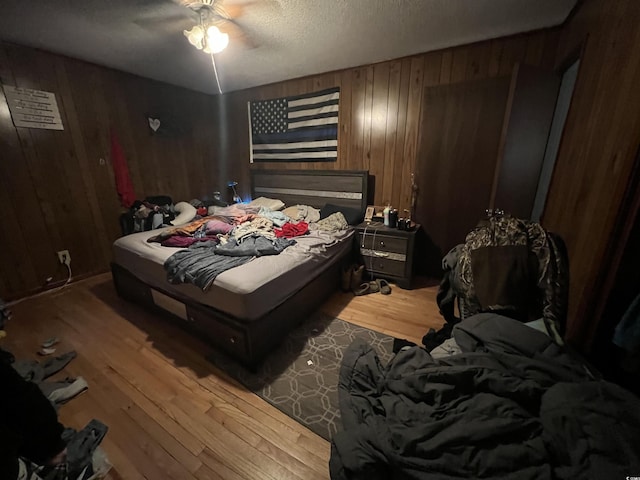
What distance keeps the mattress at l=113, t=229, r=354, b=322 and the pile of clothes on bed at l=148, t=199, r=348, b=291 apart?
0.24 ft

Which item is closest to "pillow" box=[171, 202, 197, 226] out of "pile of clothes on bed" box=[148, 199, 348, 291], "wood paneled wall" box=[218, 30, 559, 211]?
"pile of clothes on bed" box=[148, 199, 348, 291]

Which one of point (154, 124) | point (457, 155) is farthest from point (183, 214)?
point (457, 155)

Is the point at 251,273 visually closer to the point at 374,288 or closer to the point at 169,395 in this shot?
the point at 169,395

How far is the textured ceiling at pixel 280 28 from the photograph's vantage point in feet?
5.88

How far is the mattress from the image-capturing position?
1.56 meters

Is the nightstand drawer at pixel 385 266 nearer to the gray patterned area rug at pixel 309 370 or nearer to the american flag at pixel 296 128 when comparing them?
the gray patterned area rug at pixel 309 370

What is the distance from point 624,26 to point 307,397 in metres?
2.39

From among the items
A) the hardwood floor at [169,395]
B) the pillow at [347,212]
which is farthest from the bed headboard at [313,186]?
the hardwood floor at [169,395]

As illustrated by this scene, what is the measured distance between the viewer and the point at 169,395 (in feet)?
4.90

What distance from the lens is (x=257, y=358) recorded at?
1649mm

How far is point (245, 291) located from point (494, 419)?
1.23 m

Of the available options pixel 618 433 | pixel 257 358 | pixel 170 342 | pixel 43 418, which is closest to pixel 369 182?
pixel 257 358

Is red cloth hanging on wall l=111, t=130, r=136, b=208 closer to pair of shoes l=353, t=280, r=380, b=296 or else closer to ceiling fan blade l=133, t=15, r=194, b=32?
ceiling fan blade l=133, t=15, r=194, b=32

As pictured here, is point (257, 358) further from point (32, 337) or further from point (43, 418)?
point (32, 337)
